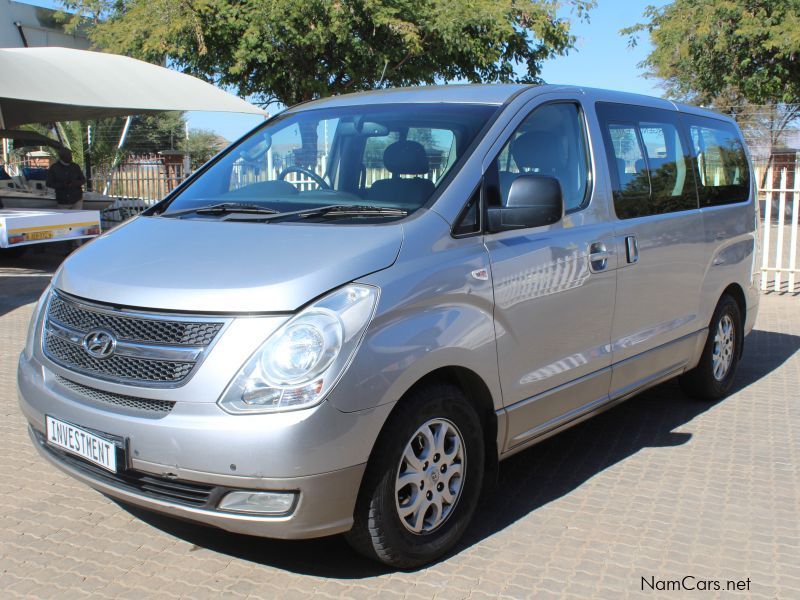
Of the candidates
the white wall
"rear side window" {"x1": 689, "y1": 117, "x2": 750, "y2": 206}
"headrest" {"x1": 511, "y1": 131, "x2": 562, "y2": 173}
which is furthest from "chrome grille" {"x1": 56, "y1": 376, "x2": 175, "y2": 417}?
the white wall

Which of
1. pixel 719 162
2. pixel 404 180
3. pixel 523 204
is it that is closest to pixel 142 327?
pixel 404 180

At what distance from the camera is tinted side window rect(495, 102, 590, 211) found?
13.1ft

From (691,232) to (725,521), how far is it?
1.94 meters

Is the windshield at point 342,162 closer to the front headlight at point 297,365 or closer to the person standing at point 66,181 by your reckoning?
the front headlight at point 297,365

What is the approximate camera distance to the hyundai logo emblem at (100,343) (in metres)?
3.15

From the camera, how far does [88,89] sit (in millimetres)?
15086

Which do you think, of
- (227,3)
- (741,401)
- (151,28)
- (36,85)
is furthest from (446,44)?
(741,401)

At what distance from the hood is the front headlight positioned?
9cm

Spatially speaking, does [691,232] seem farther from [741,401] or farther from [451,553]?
[451,553]

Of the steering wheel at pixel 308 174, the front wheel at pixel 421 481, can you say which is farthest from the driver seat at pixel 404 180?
the front wheel at pixel 421 481

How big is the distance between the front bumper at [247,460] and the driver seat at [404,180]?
1.08 meters

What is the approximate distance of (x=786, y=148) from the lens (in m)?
24.9

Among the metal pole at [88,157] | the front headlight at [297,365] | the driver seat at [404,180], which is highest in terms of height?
the metal pole at [88,157]

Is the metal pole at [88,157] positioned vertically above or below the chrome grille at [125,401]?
above
